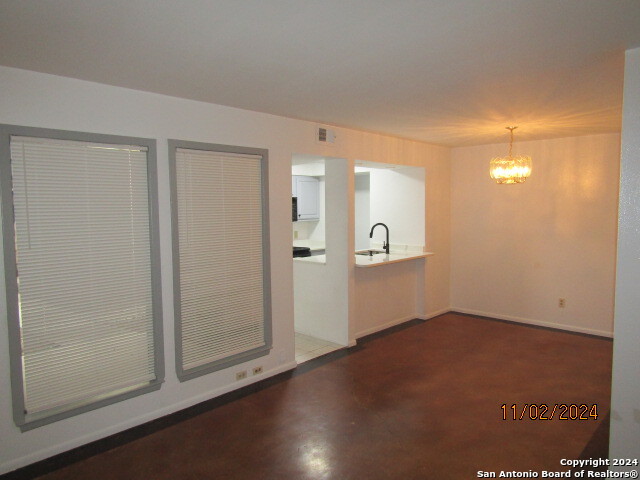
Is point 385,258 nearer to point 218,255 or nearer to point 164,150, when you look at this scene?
point 218,255

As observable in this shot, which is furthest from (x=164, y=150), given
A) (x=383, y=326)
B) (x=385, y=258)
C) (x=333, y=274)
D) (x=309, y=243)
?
(x=309, y=243)

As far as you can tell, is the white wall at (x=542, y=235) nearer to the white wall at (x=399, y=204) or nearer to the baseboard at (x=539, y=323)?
the baseboard at (x=539, y=323)

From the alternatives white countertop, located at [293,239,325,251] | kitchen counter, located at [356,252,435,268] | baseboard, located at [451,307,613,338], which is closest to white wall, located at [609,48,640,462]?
kitchen counter, located at [356,252,435,268]

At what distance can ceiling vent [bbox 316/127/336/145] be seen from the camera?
4336mm

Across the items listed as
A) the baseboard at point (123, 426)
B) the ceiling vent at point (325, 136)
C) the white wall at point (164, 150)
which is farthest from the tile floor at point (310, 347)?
the ceiling vent at point (325, 136)

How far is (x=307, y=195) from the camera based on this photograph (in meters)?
6.82

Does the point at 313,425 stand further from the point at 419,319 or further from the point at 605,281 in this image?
the point at 605,281

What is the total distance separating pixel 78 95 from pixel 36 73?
244 mm

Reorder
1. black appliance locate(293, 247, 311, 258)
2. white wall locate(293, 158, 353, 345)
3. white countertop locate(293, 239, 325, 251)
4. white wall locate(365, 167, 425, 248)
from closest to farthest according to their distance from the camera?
white wall locate(293, 158, 353, 345) → white wall locate(365, 167, 425, 248) → black appliance locate(293, 247, 311, 258) → white countertop locate(293, 239, 325, 251)

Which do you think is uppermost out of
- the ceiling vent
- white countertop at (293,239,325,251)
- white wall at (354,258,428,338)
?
the ceiling vent

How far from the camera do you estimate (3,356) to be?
2.56 meters

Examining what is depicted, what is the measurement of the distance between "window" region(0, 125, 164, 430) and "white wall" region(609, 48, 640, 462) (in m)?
2.95

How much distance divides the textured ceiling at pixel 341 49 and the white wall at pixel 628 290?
33 centimetres

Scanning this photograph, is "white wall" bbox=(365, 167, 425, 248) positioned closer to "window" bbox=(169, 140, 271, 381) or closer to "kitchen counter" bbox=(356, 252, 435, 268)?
"kitchen counter" bbox=(356, 252, 435, 268)
